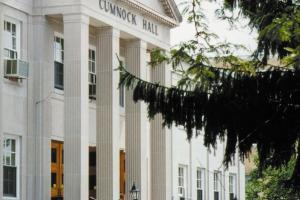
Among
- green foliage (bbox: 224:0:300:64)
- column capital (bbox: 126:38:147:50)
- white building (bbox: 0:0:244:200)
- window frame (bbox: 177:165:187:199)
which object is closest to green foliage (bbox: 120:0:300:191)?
green foliage (bbox: 224:0:300:64)

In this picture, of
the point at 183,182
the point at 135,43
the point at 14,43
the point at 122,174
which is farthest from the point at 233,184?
the point at 14,43

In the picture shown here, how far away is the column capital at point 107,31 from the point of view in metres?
35.2

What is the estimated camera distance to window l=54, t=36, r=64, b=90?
34.7m

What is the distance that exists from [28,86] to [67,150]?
2433mm

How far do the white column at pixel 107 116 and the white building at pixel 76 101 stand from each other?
0.11ft

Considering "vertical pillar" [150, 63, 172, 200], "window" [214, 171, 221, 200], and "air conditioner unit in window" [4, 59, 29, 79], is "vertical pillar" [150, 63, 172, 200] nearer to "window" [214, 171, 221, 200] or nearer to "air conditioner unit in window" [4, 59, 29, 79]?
"air conditioner unit in window" [4, 59, 29, 79]

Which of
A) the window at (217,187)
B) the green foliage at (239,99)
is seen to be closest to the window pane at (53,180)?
the window at (217,187)

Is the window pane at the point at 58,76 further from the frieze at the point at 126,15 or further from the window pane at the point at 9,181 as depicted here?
the window pane at the point at 9,181

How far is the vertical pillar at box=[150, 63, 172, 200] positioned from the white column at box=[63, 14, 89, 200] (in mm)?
7815

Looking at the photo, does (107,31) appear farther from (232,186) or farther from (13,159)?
(232,186)

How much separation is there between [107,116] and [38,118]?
10.1ft

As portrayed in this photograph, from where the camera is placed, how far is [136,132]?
37531 mm

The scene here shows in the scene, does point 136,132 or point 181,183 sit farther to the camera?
→ point 181,183

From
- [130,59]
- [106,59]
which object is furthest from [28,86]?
[130,59]
